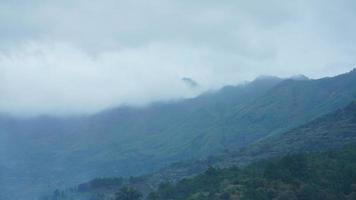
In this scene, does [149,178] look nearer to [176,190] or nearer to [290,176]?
[176,190]

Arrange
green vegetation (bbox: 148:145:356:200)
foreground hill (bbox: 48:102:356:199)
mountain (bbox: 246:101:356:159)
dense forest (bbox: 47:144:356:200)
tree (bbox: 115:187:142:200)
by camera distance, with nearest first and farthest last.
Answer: green vegetation (bbox: 148:145:356:200), dense forest (bbox: 47:144:356:200), tree (bbox: 115:187:142:200), mountain (bbox: 246:101:356:159), foreground hill (bbox: 48:102:356:199)

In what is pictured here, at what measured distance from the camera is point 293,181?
8200cm

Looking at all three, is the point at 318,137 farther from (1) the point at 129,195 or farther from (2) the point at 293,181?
(2) the point at 293,181

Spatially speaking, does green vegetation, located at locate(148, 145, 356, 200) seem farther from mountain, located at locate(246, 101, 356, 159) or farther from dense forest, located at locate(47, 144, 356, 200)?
mountain, located at locate(246, 101, 356, 159)

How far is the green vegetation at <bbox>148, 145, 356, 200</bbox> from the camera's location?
257ft

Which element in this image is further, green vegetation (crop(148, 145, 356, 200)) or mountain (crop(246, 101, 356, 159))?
mountain (crop(246, 101, 356, 159))

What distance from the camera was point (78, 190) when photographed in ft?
521

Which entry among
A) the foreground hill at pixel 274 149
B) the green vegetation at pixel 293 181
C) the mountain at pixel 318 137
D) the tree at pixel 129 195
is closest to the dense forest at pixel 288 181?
the green vegetation at pixel 293 181

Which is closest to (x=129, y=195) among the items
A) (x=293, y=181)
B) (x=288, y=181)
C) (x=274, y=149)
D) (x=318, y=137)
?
(x=288, y=181)

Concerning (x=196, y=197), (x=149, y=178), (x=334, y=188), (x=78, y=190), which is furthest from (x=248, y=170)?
(x=78, y=190)

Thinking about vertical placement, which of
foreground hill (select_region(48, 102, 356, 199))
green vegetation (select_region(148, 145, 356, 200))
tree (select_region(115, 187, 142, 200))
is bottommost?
green vegetation (select_region(148, 145, 356, 200))

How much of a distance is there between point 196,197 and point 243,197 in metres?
9.61

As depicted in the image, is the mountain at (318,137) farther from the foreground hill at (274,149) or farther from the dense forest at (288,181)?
the dense forest at (288,181)

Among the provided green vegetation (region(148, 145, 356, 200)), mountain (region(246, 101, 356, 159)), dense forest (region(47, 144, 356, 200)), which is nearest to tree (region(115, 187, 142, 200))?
dense forest (region(47, 144, 356, 200))
